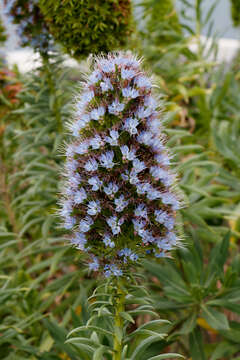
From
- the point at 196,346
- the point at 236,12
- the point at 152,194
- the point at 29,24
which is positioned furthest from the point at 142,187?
the point at 236,12

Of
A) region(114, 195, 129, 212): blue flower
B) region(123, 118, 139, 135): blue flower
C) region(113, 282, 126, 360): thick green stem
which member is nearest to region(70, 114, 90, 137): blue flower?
region(123, 118, 139, 135): blue flower

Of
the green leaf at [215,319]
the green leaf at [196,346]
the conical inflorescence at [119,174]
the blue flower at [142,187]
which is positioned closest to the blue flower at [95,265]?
the conical inflorescence at [119,174]

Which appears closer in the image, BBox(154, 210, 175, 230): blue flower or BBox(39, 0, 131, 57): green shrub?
BBox(154, 210, 175, 230): blue flower

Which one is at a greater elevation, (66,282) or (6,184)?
(6,184)

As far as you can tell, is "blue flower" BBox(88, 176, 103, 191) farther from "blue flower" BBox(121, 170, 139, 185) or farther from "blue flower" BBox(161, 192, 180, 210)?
"blue flower" BBox(161, 192, 180, 210)

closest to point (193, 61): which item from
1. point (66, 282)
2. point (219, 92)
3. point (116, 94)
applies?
point (219, 92)

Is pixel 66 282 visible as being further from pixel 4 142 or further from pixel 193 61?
pixel 193 61

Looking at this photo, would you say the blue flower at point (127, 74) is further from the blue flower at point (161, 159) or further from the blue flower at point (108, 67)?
the blue flower at point (161, 159)

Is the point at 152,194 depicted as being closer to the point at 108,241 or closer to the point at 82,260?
the point at 108,241
